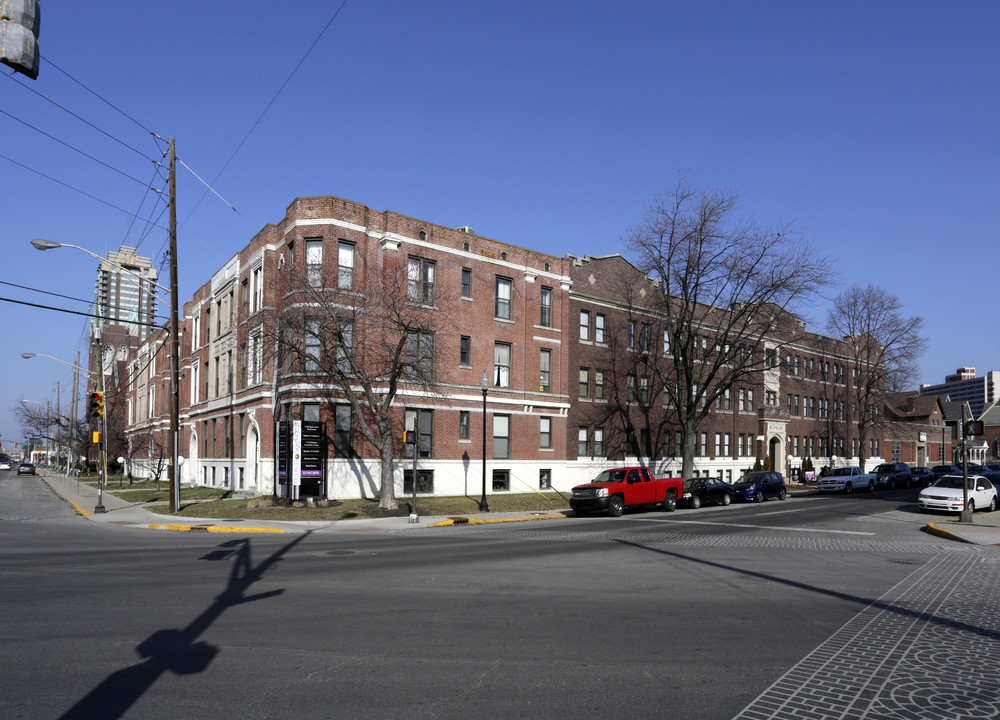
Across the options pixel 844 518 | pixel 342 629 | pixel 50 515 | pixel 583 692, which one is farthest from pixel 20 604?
pixel 844 518

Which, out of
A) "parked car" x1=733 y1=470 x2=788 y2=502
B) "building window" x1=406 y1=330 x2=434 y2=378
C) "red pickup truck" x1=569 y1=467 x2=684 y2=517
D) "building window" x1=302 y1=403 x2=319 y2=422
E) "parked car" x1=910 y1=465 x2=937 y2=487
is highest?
"building window" x1=406 y1=330 x2=434 y2=378

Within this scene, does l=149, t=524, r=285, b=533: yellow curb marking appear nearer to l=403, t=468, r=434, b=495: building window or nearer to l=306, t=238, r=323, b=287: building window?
l=306, t=238, r=323, b=287: building window

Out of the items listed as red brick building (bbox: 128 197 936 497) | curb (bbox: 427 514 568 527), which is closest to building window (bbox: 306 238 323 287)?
red brick building (bbox: 128 197 936 497)

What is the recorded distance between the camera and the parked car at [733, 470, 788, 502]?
3991cm

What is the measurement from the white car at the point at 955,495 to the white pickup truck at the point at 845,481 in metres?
15.9

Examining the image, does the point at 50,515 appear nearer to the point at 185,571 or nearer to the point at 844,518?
the point at 185,571

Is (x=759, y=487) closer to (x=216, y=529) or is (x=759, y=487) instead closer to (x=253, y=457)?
(x=253, y=457)

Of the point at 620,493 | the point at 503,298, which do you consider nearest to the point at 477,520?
the point at 620,493

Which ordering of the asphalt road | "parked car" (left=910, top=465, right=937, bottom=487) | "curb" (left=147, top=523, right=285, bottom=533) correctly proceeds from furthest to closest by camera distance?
"parked car" (left=910, top=465, right=937, bottom=487), "curb" (left=147, top=523, right=285, bottom=533), the asphalt road

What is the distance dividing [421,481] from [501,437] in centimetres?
559

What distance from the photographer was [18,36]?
598 centimetres

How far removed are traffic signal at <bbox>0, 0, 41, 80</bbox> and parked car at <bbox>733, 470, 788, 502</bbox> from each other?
37796 mm

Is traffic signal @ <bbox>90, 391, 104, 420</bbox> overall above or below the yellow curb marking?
above

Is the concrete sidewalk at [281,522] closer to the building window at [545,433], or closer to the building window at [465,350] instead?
the building window at [465,350]
